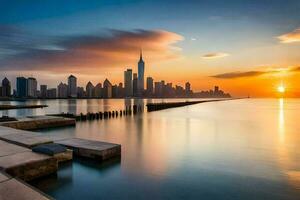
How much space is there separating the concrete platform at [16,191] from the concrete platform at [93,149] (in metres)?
6.55

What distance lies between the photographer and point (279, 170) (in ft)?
48.2

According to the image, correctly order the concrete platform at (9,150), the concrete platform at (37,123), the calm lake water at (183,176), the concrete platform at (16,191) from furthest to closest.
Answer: the concrete platform at (37,123) < the concrete platform at (9,150) < the calm lake water at (183,176) < the concrete platform at (16,191)

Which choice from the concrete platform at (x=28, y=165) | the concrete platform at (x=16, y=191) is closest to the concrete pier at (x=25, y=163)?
the concrete platform at (x=28, y=165)

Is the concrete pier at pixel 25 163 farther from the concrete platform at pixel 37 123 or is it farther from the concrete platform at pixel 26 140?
the concrete platform at pixel 37 123

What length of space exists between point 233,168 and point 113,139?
1364 centimetres

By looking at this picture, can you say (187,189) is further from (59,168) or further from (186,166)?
(59,168)

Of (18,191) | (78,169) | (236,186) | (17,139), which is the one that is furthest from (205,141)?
(18,191)

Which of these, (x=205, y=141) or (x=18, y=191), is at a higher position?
(x=18, y=191)

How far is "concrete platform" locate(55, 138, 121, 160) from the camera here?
14945mm

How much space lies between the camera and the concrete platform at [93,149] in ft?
49.0

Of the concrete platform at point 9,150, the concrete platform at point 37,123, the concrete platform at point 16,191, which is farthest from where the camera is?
the concrete platform at point 37,123

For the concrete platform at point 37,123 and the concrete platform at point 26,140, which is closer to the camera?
the concrete platform at point 26,140

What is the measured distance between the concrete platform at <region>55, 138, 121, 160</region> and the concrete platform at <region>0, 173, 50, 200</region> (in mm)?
6547

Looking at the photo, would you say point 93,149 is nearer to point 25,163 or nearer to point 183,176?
point 25,163
